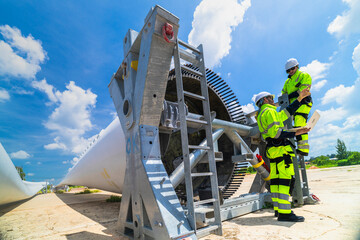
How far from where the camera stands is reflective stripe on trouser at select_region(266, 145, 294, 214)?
2.81 metres

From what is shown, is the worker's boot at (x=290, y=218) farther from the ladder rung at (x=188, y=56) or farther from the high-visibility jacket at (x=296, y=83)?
the ladder rung at (x=188, y=56)

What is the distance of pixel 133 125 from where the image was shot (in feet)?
7.23

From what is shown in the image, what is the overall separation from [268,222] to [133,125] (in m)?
2.24

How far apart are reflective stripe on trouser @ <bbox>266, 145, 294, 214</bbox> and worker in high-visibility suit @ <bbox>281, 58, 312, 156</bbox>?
690mm

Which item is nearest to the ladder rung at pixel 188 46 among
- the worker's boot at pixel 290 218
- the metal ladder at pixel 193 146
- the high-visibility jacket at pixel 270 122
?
the metal ladder at pixel 193 146

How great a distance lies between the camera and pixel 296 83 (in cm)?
357

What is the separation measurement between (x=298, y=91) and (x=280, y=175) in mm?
1594

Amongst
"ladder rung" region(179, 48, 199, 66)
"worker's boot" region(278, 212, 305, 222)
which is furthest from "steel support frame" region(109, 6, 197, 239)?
"worker's boot" region(278, 212, 305, 222)

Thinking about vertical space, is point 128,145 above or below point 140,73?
below

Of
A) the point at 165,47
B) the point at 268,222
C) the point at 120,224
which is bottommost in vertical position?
the point at 268,222

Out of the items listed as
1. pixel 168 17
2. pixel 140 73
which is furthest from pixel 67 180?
pixel 168 17

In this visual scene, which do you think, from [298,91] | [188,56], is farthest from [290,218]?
[188,56]

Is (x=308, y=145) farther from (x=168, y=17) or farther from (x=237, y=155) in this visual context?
(x=168, y=17)

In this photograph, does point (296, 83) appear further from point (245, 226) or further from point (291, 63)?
point (245, 226)
